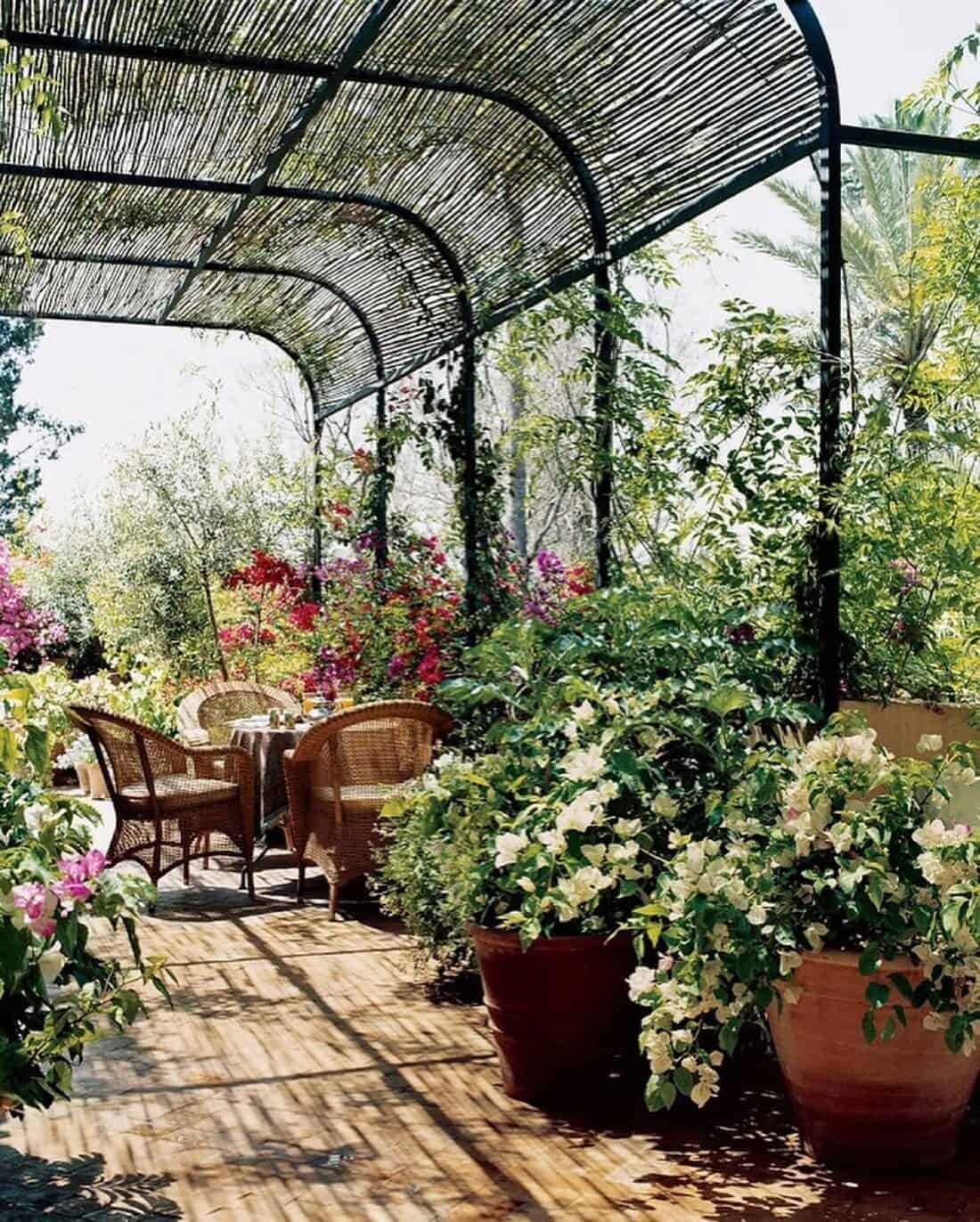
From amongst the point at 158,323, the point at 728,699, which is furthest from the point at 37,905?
the point at 158,323

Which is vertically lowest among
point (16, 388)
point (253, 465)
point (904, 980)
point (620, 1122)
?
point (620, 1122)

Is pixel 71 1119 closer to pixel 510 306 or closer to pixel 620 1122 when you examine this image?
pixel 620 1122

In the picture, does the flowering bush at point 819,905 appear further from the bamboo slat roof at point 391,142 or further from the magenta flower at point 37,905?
the bamboo slat roof at point 391,142

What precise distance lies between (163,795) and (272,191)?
9.02 ft

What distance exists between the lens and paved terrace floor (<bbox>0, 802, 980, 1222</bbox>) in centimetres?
313

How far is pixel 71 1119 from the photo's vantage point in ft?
12.2

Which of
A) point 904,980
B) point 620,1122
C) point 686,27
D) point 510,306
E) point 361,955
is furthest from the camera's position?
point 510,306

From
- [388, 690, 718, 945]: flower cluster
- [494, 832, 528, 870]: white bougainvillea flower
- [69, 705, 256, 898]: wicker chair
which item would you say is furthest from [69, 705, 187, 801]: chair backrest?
[494, 832, 528, 870]: white bougainvillea flower

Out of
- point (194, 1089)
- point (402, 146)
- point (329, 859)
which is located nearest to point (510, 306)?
point (402, 146)

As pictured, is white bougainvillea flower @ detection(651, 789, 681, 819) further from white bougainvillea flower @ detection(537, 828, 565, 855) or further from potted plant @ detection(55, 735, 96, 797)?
potted plant @ detection(55, 735, 96, 797)

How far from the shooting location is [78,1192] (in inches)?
127

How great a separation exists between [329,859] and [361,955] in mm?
638

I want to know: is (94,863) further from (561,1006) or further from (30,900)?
(561,1006)

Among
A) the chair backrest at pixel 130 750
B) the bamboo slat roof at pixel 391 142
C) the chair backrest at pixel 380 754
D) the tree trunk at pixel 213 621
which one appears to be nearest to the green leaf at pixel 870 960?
the bamboo slat roof at pixel 391 142
